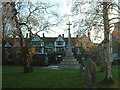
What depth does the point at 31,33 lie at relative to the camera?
17.3 metres

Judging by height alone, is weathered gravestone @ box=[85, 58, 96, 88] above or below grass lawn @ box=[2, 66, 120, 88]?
above

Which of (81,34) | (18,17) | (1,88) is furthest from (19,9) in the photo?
(1,88)

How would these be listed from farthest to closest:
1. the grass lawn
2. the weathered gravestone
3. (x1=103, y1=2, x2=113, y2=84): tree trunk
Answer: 1. (x1=103, y1=2, x2=113, y2=84): tree trunk
2. the grass lawn
3. the weathered gravestone

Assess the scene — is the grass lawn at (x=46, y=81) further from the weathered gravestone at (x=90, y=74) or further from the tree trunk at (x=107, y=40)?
the weathered gravestone at (x=90, y=74)

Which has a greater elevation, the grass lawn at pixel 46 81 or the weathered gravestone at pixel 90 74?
the weathered gravestone at pixel 90 74

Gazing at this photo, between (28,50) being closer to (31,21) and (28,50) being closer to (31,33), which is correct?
(31,33)

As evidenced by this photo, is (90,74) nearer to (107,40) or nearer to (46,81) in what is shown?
(107,40)

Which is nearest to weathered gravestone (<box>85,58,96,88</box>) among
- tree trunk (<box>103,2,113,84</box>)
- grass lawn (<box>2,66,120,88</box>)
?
grass lawn (<box>2,66,120,88</box>)

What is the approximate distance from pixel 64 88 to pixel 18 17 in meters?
10.5

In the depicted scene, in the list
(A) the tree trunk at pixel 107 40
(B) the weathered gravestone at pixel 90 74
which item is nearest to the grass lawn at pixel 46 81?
(A) the tree trunk at pixel 107 40

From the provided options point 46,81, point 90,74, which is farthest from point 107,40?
point 46,81

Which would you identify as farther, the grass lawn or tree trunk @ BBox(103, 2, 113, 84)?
A: tree trunk @ BBox(103, 2, 113, 84)

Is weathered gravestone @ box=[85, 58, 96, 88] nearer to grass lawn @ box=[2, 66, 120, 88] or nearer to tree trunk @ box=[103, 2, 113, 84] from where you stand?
grass lawn @ box=[2, 66, 120, 88]

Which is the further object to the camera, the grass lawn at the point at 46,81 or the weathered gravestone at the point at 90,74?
the grass lawn at the point at 46,81
